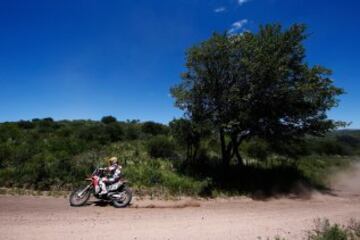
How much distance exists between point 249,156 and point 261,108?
32.2ft

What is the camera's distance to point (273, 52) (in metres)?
15.6

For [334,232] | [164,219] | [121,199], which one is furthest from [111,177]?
[334,232]

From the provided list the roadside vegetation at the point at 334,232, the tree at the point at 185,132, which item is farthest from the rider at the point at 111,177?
the roadside vegetation at the point at 334,232

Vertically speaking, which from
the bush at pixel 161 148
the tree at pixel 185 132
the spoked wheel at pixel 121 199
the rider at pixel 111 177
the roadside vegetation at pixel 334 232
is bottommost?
the roadside vegetation at pixel 334 232

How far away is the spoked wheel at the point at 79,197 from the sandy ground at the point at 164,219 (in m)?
0.30

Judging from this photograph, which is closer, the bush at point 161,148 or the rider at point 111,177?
the rider at point 111,177

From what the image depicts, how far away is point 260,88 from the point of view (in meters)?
15.2

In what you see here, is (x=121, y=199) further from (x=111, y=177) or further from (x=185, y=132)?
(x=185, y=132)

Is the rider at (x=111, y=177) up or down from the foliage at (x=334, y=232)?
up

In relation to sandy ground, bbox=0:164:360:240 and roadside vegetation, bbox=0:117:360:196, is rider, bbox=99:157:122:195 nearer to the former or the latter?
sandy ground, bbox=0:164:360:240

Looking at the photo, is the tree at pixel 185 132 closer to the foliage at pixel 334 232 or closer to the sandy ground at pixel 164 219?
the sandy ground at pixel 164 219

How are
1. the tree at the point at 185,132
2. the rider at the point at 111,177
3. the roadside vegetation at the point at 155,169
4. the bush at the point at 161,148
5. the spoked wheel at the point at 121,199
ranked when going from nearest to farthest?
the spoked wheel at the point at 121,199 → the rider at the point at 111,177 → the roadside vegetation at the point at 155,169 → the tree at the point at 185,132 → the bush at the point at 161,148

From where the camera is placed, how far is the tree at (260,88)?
1520 cm

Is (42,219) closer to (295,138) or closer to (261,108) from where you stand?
(261,108)
